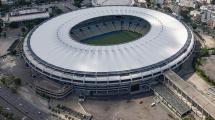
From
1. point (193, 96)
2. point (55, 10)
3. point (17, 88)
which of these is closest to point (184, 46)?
point (193, 96)

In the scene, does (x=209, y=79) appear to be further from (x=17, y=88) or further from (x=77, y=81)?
(x=17, y=88)

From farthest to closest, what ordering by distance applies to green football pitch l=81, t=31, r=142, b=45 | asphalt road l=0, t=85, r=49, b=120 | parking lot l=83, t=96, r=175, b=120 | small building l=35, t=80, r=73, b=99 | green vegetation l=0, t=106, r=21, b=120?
1. green football pitch l=81, t=31, r=142, b=45
2. small building l=35, t=80, r=73, b=99
3. asphalt road l=0, t=85, r=49, b=120
4. parking lot l=83, t=96, r=175, b=120
5. green vegetation l=0, t=106, r=21, b=120

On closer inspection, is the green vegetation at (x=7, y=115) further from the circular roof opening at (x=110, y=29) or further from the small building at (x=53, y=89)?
the circular roof opening at (x=110, y=29)

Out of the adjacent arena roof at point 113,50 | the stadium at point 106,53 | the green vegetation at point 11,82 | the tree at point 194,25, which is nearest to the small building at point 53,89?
the stadium at point 106,53

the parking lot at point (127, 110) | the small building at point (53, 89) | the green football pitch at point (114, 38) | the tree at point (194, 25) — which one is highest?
the tree at point (194, 25)

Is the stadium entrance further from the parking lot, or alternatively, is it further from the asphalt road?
the asphalt road

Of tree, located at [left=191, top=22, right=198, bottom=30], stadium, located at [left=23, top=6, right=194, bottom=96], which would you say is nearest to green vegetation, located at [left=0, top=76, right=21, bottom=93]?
stadium, located at [left=23, top=6, right=194, bottom=96]
